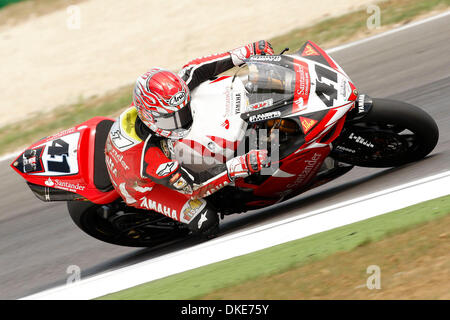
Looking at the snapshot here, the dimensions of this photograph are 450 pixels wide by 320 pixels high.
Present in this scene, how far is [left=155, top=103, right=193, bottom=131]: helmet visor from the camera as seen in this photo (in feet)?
15.9

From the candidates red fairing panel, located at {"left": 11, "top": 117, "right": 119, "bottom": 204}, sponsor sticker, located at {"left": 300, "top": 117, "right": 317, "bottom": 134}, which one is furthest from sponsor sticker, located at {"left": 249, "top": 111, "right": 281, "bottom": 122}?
red fairing panel, located at {"left": 11, "top": 117, "right": 119, "bottom": 204}

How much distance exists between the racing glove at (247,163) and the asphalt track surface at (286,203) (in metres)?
0.77

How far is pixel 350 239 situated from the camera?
440cm

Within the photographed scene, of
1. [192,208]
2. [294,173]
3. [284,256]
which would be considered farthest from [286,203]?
[284,256]

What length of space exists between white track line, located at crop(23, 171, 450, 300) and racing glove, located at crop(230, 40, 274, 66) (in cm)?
142

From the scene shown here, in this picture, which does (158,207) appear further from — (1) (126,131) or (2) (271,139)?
(2) (271,139)

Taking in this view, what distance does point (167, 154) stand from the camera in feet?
17.0

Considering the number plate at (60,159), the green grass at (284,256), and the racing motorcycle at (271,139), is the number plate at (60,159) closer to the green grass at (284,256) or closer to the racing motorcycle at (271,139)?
the racing motorcycle at (271,139)

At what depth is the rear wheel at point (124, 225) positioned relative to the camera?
5.82 m

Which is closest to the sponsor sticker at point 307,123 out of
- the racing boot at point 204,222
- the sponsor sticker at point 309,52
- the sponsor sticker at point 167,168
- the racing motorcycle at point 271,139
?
the racing motorcycle at point 271,139

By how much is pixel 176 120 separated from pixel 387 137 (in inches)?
66.7
